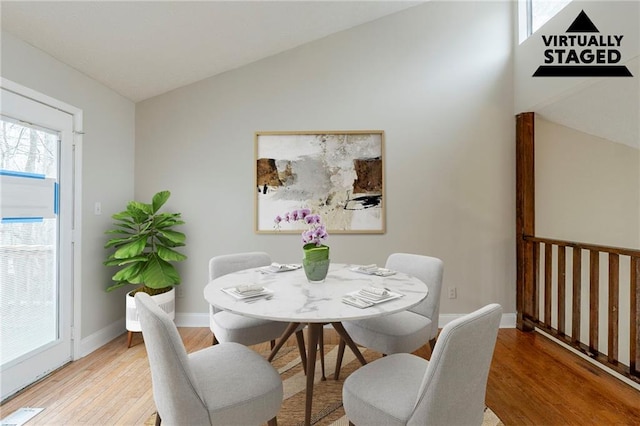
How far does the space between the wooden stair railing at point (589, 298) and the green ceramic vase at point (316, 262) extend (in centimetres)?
203

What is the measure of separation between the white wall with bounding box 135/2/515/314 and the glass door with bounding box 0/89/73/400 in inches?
37.3

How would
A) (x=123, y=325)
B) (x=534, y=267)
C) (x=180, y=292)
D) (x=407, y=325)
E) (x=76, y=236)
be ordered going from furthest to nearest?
(x=180, y=292) → (x=123, y=325) → (x=534, y=267) → (x=76, y=236) → (x=407, y=325)

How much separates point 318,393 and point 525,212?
8.38ft

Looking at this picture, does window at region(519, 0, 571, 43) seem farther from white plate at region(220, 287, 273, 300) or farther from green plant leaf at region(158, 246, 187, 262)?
green plant leaf at region(158, 246, 187, 262)

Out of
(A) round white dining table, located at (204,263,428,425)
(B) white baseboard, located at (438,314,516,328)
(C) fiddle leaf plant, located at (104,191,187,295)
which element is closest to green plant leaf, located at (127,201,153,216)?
(C) fiddle leaf plant, located at (104,191,187,295)

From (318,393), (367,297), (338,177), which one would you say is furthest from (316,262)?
(338,177)

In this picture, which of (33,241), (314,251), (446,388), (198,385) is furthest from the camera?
(33,241)

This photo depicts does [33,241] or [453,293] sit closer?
[33,241]

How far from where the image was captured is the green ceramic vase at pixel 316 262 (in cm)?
179

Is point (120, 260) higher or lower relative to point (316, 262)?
lower

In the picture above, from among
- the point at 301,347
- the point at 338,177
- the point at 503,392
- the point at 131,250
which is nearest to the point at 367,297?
the point at 301,347

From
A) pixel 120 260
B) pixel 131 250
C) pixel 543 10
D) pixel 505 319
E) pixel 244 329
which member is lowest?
pixel 505 319

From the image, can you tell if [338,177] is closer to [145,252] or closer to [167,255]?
[167,255]

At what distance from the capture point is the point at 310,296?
1559mm
